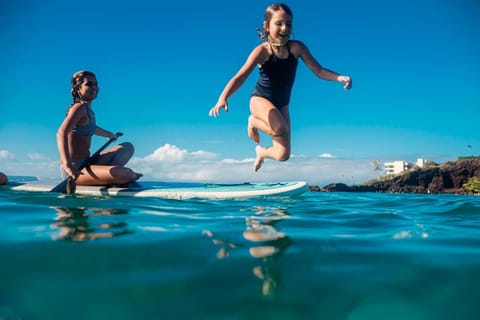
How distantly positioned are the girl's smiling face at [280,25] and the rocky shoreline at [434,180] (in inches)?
1454

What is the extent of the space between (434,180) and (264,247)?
44.9 meters

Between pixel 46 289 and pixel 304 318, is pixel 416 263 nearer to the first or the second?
pixel 304 318

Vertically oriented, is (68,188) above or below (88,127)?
below

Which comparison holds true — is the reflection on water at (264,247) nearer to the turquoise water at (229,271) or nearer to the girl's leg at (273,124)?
the turquoise water at (229,271)

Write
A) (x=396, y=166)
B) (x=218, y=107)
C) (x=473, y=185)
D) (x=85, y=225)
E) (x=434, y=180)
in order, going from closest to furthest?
(x=85, y=225), (x=218, y=107), (x=473, y=185), (x=434, y=180), (x=396, y=166)

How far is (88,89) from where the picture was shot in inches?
234

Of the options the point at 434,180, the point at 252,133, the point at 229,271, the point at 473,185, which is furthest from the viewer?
the point at 434,180

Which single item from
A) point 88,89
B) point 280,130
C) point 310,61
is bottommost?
point 280,130

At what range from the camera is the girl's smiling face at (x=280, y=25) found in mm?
5023

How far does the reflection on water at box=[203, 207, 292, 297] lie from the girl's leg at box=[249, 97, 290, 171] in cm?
246

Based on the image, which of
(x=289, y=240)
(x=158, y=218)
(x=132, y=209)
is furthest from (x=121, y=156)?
(x=289, y=240)

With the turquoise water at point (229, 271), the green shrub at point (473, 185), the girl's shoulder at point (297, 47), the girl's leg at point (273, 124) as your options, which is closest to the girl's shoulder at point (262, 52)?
the girl's shoulder at point (297, 47)

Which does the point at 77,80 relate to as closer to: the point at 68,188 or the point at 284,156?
the point at 68,188

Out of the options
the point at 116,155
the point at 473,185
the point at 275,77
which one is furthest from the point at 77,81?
the point at 473,185
